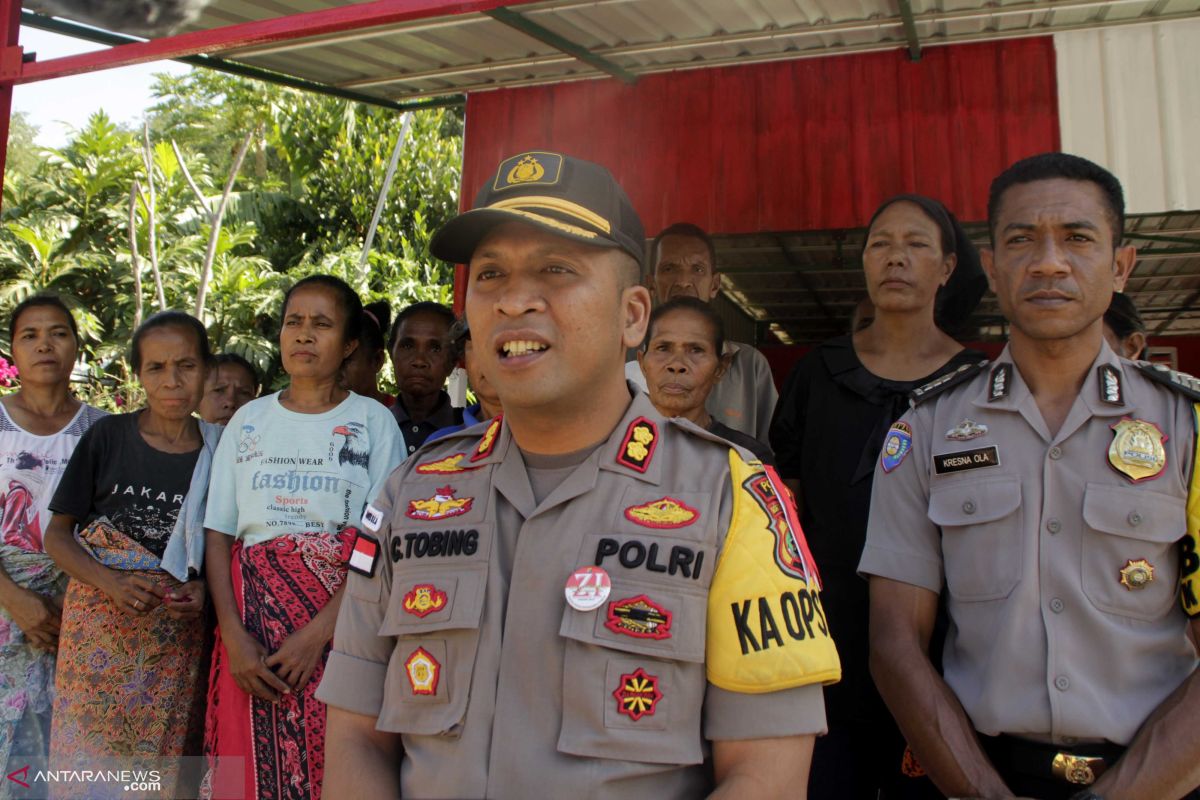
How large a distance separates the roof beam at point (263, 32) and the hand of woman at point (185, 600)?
2169 millimetres

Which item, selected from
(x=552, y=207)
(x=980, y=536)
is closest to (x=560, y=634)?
(x=552, y=207)

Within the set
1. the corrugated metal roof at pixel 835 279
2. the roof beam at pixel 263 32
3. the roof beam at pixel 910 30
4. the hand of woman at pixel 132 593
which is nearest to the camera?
the hand of woman at pixel 132 593

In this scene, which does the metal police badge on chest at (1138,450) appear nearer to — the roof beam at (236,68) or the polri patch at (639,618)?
the polri patch at (639,618)

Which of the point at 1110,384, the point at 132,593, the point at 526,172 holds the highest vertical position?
the point at 526,172

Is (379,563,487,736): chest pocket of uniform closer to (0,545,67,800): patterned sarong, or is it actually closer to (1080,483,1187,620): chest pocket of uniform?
(1080,483,1187,620): chest pocket of uniform

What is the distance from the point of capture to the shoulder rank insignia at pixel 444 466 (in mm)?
1902

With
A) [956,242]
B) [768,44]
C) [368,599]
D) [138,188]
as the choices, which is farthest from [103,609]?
[138,188]

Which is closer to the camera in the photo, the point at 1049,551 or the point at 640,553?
the point at 640,553

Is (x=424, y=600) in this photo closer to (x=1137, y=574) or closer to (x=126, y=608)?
(x=1137, y=574)

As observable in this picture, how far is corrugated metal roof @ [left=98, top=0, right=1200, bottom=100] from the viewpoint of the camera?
4.60m

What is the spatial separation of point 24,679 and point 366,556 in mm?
2558

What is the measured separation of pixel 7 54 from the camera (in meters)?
4.27

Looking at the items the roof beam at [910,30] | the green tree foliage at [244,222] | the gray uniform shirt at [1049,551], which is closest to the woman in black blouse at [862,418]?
the gray uniform shirt at [1049,551]

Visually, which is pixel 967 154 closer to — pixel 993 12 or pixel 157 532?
pixel 993 12
